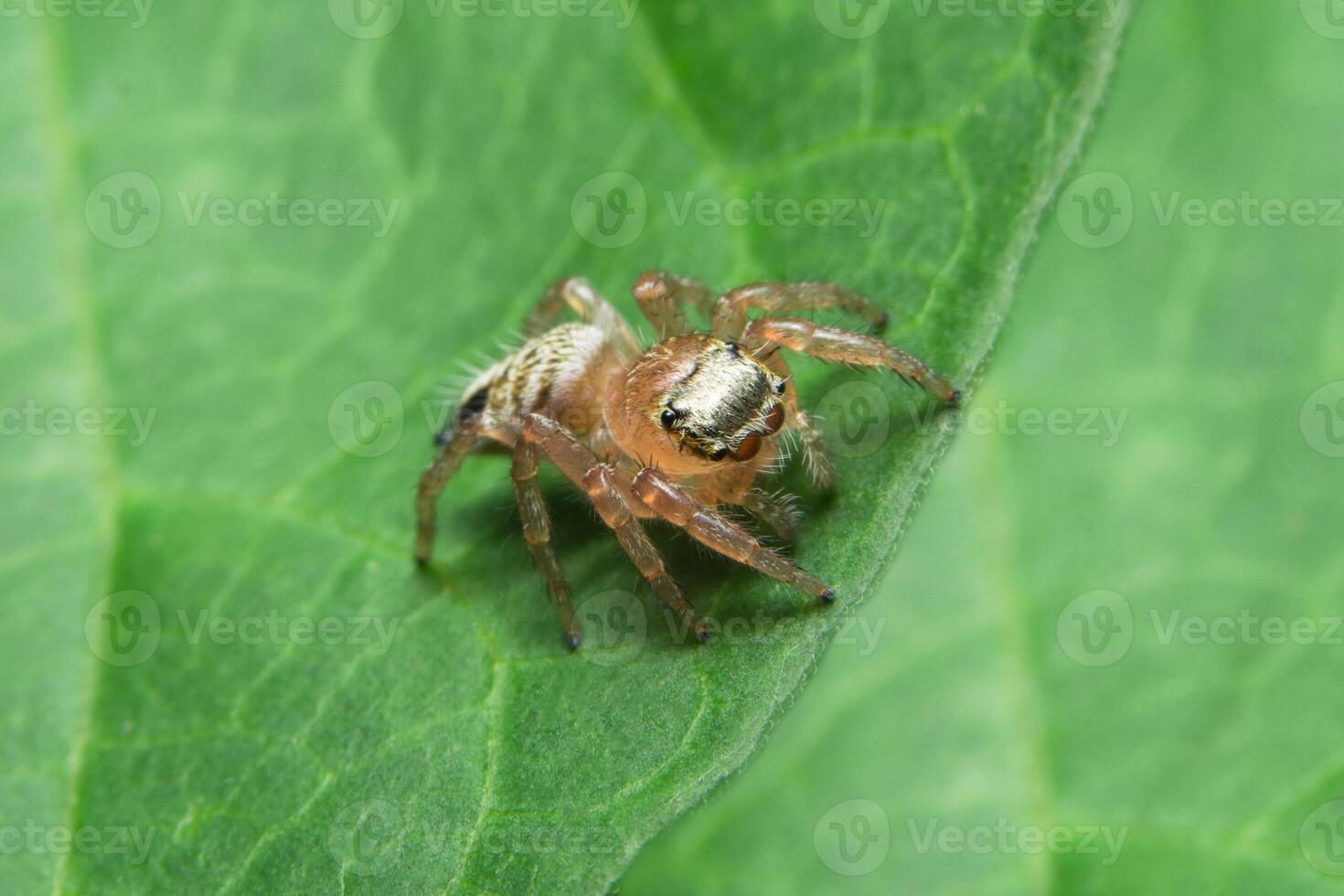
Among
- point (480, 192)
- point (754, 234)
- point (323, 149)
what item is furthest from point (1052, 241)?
point (323, 149)

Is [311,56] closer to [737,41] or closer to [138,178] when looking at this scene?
[138,178]

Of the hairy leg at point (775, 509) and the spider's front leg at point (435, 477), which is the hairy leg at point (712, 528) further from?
the spider's front leg at point (435, 477)

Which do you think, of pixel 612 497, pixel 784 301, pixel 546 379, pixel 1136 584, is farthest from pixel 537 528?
pixel 1136 584

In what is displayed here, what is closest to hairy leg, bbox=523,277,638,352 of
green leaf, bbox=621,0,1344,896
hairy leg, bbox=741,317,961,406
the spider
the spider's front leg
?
the spider

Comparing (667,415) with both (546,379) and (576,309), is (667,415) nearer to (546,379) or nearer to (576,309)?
(546,379)

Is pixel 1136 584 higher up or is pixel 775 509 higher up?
pixel 775 509

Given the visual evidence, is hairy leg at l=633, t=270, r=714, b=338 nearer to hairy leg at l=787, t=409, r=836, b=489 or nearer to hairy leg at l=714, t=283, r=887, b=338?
hairy leg at l=714, t=283, r=887, b=338
